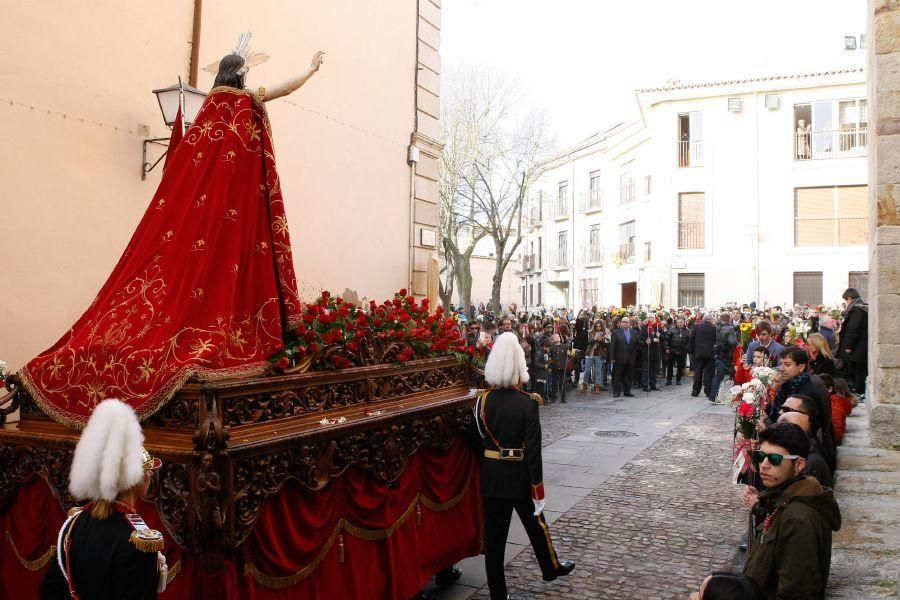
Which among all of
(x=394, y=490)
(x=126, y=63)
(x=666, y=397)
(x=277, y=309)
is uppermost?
(x=126, y=63)

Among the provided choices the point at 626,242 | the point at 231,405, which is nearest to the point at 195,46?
the point at 231,405

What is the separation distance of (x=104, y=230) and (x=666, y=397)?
44.3 ft

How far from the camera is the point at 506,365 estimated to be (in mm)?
5145

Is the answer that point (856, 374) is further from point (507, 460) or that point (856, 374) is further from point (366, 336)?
point (366, 336)

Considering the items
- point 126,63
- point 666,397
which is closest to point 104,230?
point 126,63

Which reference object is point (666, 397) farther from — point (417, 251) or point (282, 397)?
point (282, 397)

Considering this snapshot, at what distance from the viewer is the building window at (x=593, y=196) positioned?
132 feet

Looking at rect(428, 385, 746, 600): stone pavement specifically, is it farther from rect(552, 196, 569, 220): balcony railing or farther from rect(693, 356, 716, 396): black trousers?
rect(552, 196, 569, 220): balcony railing

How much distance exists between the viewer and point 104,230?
7.27 metres

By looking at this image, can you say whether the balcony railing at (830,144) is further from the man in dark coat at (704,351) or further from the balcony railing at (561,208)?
the man in dark coat at (704,351)

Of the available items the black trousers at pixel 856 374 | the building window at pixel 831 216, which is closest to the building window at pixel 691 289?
the building window at pixel 831 216

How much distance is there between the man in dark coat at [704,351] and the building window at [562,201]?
27189 mm

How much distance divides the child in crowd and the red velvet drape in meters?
4.23

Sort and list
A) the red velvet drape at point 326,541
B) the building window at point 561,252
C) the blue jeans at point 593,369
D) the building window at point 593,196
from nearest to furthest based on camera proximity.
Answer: the red velvet drape at point 326,541
the blue jeans at point 593,369
the building window at point 593,196
the building window at point 561,252
